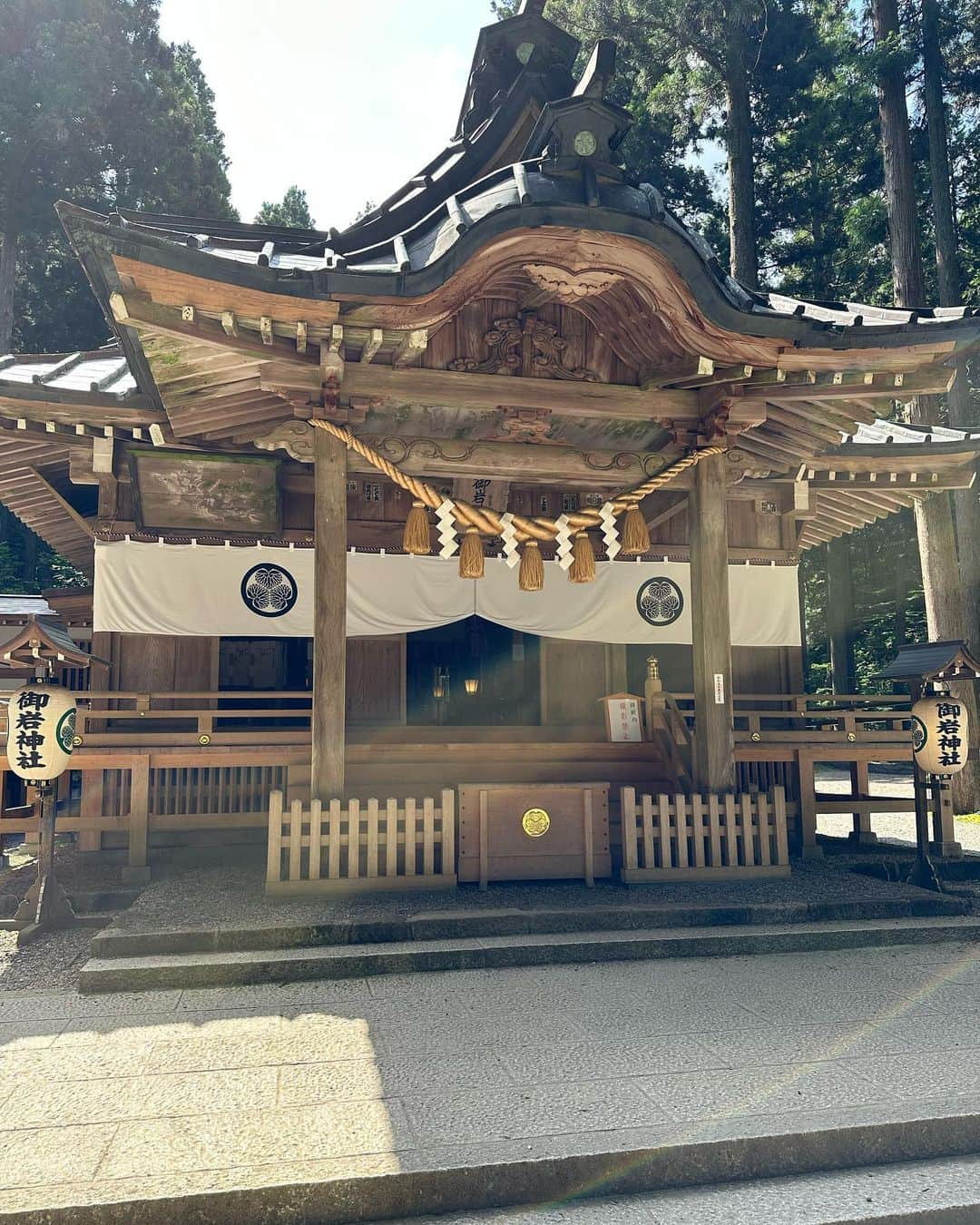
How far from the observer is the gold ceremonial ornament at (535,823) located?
7.09 meters

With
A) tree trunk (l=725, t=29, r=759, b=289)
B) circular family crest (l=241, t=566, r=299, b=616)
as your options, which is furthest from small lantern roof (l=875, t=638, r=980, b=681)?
tree trunk (l=725, t=29, r=759, b=289)

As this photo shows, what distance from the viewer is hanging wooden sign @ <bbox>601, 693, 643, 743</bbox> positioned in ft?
30.2

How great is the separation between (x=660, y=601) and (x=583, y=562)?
2490 mm

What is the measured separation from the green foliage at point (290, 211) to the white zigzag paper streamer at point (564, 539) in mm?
32057

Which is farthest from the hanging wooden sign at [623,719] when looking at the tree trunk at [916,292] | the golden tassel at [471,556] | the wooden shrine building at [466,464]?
the tree trunk at [916,292]

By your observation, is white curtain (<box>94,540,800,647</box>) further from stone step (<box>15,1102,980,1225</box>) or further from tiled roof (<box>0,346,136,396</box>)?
stone step (<box>15,1102,980,1225</box>)

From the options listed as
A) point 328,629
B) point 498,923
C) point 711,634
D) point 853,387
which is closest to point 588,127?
point 853,387

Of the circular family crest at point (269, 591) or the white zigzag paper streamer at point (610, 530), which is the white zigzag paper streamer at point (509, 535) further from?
the circular family crest at point (269, 591)

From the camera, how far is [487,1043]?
4293 mm

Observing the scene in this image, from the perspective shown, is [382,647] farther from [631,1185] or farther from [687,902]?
[631,1185]

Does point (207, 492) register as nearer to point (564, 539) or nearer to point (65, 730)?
point (65, 730)

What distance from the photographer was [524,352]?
24.6 ft

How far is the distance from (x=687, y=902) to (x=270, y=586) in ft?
17.8

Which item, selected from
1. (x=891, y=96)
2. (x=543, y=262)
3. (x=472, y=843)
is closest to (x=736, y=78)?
(x=891, y=96)
